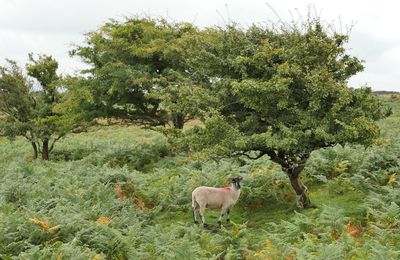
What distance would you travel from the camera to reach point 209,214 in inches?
667

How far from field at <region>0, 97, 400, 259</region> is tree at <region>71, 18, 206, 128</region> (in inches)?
298

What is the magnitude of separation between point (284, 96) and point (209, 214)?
5.48 m

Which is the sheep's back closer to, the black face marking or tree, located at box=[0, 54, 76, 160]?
the black face marking

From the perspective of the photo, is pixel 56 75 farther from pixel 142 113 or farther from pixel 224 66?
pixel 224 66

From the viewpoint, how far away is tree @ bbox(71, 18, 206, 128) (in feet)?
92.4

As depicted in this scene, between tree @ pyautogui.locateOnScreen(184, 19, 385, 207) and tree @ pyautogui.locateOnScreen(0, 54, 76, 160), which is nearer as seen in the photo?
tree @ pyautogui.locateOnScreen(184, 19, 385, 207)

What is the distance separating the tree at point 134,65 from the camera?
28.2 metres

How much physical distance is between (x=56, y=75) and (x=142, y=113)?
23.3 ft

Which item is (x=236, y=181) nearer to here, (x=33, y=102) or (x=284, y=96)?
(x=284, y=96)

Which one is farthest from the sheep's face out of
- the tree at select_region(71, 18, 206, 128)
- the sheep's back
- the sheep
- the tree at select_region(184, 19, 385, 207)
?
the tree at select_region(71, 18, 206, 128)

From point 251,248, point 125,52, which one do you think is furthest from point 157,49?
point 251,248

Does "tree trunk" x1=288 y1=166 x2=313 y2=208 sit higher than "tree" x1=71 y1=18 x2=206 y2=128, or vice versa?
"tree" x1=71 y1=18 x2=206 y2=128

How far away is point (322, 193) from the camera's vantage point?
17.9 m

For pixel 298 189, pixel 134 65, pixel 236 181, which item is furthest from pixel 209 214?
pixel 134 65
